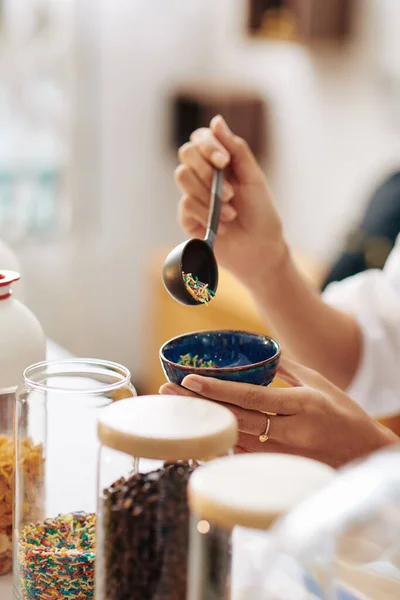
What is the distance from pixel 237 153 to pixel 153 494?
918 mm

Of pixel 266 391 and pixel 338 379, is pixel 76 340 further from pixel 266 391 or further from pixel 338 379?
pixel 266 391

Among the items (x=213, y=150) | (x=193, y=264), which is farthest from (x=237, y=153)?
(x=193, y=264)

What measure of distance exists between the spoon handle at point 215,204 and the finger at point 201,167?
0.02 m

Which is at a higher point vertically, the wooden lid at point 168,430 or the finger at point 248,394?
the wooden lid at point 168,430

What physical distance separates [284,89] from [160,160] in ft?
2.48

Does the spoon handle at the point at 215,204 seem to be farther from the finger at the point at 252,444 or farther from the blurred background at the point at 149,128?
the blurred background at the point at 149,128

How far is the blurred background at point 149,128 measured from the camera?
11.0 feet

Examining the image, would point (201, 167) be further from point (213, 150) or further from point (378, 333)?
point (378, 333)

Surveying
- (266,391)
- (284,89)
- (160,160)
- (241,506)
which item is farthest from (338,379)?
(160,160)

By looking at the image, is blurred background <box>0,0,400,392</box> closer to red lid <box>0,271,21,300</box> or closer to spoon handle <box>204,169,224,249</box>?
spoon handle <box>204,169,224,249</box>

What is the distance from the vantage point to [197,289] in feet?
3.95

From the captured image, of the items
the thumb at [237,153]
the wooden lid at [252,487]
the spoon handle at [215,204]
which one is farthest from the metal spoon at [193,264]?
the wooden lid at [252,487]

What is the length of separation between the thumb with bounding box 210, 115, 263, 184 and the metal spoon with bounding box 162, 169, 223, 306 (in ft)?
0.36

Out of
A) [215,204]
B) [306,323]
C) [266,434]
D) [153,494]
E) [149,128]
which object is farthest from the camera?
[149,128]
